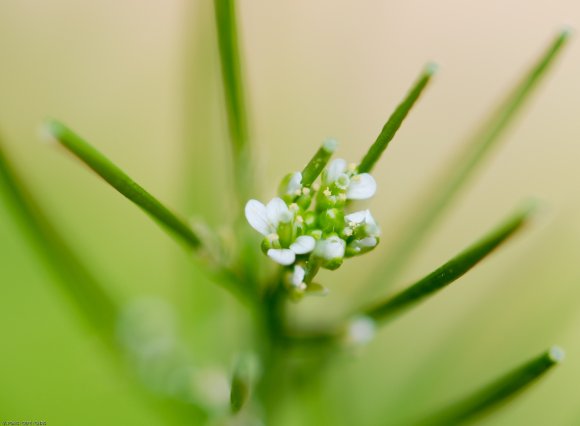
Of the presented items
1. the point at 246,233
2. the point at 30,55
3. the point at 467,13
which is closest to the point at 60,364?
the point at 246,233

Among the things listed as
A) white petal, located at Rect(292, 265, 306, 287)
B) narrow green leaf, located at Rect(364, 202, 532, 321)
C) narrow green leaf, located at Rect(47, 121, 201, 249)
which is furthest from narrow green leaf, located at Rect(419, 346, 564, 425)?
narrow green leaf, located at Rect(47, 121, 201, 249)

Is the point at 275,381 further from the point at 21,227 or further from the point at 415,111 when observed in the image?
the point at 415,111

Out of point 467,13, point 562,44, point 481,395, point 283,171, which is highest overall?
point 467,13

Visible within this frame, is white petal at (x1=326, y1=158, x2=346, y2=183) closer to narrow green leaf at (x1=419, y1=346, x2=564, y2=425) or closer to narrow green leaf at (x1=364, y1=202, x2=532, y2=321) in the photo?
narrow green leaf at (x1=364, y1=202, x2=532, y2=321)

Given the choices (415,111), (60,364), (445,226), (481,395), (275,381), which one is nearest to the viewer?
(481,395)

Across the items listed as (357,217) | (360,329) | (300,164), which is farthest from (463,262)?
(300,164)

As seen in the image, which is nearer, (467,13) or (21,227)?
(21,227)
